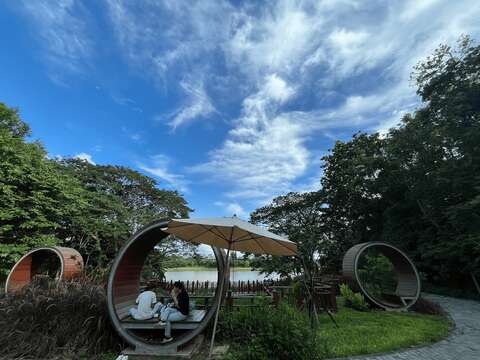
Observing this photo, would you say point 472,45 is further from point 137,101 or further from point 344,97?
point 137,101

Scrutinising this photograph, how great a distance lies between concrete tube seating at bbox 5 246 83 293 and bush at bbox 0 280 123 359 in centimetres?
474

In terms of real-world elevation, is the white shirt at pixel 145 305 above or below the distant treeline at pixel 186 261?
below

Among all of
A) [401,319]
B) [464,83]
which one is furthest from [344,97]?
[401,319]

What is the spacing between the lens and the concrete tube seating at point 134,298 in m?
4.75

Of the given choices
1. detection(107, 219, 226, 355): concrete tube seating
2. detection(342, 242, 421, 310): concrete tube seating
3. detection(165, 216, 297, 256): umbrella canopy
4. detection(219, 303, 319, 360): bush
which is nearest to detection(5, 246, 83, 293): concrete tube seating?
detection(107, 219, 226, 355): concrete tube seating

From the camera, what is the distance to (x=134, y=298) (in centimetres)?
636

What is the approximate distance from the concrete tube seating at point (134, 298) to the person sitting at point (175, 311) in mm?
97

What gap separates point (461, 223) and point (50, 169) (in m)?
18.3

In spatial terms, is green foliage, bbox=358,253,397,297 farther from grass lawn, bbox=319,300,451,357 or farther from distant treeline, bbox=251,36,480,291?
grass lawn, bbox=319,300,451,357

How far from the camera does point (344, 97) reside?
428 inches

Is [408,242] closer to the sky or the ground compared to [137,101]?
closer to the ground

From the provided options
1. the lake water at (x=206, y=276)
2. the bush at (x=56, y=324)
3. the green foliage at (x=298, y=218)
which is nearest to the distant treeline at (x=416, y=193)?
the green foliage at (x=298, y=218)

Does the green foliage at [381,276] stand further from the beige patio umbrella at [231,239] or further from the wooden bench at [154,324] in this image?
the wooden bench at [154,324]

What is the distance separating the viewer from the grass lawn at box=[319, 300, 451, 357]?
4.83m
